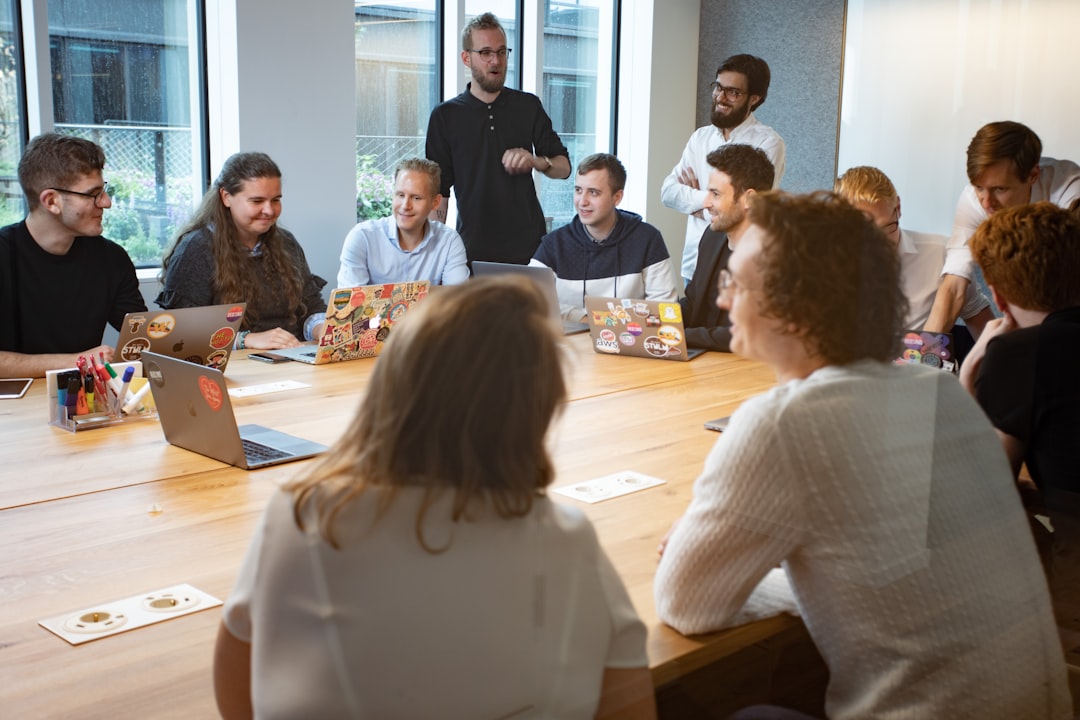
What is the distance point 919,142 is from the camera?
1.68 m

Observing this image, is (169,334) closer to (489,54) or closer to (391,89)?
(489,54)

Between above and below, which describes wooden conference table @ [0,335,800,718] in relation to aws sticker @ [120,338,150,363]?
below

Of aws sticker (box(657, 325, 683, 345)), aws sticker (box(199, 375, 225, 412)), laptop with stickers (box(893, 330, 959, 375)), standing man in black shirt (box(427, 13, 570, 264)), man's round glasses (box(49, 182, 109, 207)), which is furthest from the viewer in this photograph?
standing man in black shirt (box(427, 13, 570, 264))

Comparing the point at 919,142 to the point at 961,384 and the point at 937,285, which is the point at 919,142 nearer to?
the point at 937,285

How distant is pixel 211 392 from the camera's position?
1750 millimetres

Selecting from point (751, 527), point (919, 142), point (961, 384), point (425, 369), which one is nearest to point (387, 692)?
point (425, 369)

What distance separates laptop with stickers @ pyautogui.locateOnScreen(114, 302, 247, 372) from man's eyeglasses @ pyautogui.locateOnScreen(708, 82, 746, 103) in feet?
A: 3.81

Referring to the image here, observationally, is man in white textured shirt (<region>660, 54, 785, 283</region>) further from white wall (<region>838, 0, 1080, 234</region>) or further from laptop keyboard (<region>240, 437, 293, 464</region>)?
laptop keyboard (<region>240, 437, 293, 464</region>)

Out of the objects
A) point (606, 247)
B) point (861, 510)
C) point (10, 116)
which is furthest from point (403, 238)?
point (861, 510)

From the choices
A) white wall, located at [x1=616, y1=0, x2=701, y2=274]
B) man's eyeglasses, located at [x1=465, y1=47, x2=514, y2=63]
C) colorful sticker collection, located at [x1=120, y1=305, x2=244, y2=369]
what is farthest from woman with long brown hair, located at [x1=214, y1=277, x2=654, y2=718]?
man's eyeglasses, located at [x1=465, y1=47, x2=514, y2=63]

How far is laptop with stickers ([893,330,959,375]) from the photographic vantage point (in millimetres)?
1140

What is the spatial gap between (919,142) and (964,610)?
0.86m

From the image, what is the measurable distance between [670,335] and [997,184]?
1.44m

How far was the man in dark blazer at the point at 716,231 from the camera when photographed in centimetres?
219
